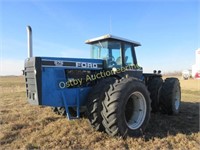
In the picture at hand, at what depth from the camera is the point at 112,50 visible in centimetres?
742

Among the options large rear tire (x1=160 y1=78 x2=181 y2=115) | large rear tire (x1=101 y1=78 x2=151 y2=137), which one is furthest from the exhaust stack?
large rear tire (x1=160 y1=78 x2=181 y2=115)

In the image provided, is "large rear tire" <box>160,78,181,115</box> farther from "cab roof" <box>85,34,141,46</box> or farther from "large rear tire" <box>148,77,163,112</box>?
"cab roof" <box>85,34,141,46</box>

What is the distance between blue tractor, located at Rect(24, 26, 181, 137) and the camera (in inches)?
221

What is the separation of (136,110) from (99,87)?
125cm

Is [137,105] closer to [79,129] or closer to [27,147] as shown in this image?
[79,129]

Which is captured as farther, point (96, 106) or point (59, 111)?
point (59, 111)

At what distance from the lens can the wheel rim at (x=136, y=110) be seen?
6347 millimetres

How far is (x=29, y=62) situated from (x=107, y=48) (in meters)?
2.50

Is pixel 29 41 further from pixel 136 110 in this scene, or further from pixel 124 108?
pixel 136 110

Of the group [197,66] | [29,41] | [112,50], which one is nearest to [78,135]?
[29,41]

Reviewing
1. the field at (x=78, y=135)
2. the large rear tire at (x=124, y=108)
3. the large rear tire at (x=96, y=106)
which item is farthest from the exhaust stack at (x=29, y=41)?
the large rear tire at (x=124, y=108)

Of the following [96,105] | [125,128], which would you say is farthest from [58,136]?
[125,128]

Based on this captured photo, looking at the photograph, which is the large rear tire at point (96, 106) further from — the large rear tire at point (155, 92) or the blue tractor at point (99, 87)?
the large rear tire at point (155, 92)

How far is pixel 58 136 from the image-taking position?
5.71m
